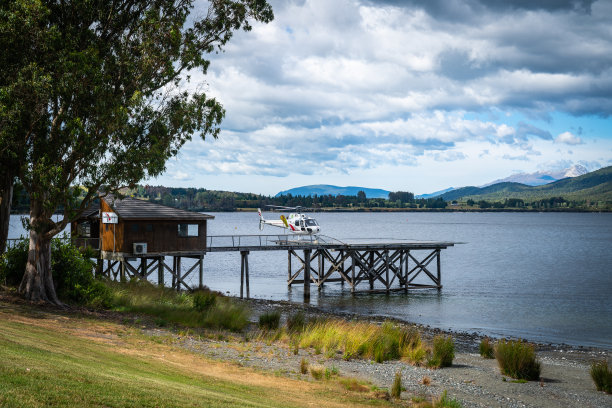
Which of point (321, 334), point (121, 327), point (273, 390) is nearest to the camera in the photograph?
point (273, 390)

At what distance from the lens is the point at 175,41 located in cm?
2030

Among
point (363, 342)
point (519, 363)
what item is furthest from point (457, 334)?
point (519, 363)

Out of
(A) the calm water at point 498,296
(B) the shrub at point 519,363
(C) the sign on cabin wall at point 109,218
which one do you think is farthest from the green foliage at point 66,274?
(A) the calm water at point 498,296

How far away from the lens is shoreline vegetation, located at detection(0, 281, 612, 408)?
993 cm

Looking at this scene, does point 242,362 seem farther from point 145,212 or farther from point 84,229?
point 84,229

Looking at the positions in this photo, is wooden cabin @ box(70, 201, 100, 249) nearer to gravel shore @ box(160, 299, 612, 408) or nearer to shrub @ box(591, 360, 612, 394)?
gravel shore @ box(160, 299, 612, 408)

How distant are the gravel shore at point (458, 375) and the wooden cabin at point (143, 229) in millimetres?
13724

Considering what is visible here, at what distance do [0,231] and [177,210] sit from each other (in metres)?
11.9

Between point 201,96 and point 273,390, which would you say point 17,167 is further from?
point 273,390

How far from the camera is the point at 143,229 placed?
105ft

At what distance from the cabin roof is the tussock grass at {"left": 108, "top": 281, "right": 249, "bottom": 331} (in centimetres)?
537

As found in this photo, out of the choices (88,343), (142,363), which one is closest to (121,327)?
(88,343)

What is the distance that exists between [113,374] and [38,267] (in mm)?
11509

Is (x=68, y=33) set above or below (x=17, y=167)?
above
